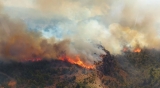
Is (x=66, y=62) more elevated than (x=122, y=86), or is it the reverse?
(x=66, y=62)

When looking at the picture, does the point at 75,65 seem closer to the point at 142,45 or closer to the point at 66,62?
the point at 66,62

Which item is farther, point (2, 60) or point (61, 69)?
point (61, 69)

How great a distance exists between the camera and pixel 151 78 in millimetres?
142875

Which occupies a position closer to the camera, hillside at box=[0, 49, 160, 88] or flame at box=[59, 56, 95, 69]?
hillside at box=[0, 49, 160, 88]

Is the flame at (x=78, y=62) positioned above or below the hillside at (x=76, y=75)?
above

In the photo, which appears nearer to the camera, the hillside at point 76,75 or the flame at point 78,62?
the hillside at point 76,75

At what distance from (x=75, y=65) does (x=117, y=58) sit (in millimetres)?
23459

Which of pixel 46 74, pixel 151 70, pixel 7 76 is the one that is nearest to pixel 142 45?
pixel 151 70

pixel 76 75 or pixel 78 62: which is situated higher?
pixel 78 62

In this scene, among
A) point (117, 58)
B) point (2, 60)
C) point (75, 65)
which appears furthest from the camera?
point (117, 58)

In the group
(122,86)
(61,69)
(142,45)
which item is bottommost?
(122,86)

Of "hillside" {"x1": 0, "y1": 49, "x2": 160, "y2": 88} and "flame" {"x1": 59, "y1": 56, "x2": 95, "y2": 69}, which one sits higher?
"flame" {"x1": 59, "y1": 56, "x2": 95, "y2": 69}

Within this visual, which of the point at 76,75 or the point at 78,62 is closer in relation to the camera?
the point at 76,75

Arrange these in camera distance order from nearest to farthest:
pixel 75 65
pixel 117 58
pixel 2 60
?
pixel 2 60 → pixel 75 65 → pixel 117 58
